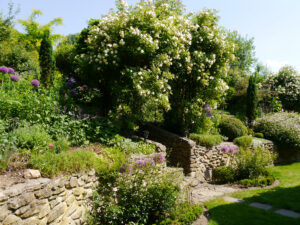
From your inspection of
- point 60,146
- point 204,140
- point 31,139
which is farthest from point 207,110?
point 31,139

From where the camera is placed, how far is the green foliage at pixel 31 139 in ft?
15.0

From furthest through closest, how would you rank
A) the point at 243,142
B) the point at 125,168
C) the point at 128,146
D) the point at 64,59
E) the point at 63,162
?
the point at 64,59 < the point at 243,142 < the point at 128,146 < the point at 125,168 < the point at 63,162

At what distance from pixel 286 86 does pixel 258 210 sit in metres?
14.6

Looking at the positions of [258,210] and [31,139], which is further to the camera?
[258,210]

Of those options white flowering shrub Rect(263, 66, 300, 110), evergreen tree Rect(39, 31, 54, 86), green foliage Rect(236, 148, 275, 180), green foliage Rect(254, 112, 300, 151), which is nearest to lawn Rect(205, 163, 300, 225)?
green foliage Rect(236, 148, 275, 180)

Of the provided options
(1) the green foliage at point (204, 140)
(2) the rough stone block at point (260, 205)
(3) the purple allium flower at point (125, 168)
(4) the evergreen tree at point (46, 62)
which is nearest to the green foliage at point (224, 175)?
(1) the green foliage at point (204, 140)

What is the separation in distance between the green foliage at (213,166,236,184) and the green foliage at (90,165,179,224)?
3.84 meters

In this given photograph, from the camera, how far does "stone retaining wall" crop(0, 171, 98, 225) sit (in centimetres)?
329

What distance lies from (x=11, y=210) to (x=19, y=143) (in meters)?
1.59

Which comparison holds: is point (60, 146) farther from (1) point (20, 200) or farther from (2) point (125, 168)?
(1) point (20, 200)

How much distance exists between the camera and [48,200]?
3.86 m

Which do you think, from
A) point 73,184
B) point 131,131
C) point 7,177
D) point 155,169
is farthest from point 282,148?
point 7,177

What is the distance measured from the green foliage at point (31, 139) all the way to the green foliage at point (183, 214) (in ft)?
8.57

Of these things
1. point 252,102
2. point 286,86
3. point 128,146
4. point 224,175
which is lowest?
point 224,175
